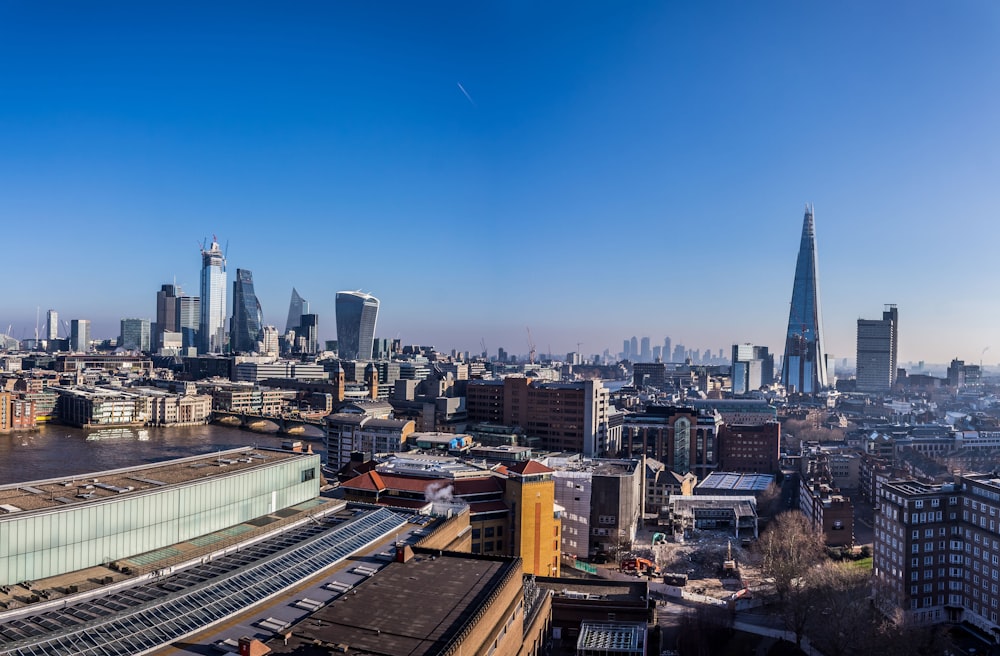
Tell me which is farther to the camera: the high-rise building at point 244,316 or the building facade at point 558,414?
the high-rise building at point 244,316

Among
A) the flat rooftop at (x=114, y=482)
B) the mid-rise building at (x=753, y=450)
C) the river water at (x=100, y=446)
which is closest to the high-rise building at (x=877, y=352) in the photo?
the mid-rise building at (x=753, y=450)

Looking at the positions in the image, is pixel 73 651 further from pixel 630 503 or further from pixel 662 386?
pixel 662 386

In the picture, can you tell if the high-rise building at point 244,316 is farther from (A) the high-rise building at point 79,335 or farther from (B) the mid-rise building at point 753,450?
(B) the mid-rise building at point 753,450

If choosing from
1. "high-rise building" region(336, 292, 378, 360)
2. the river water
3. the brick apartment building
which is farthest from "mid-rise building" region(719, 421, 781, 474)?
"high-rise building" region(336, 292, 378, 360)

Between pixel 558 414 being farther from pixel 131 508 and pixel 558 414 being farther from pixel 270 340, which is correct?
pixel 270 340

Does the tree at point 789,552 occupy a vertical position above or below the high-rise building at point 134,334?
below

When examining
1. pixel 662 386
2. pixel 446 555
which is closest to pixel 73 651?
pixel 446 555

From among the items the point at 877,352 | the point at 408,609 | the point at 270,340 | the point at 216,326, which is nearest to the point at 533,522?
the point at 408,609

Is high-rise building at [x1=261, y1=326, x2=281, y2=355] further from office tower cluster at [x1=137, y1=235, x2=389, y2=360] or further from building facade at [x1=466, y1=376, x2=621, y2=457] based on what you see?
building facade at [x1=466, y1=376, x2=621, y2=457]
